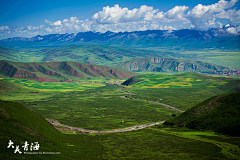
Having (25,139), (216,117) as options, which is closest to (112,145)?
(25,139)

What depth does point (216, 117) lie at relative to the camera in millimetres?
118500

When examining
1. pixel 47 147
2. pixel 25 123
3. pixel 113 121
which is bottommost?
pixel 113 121

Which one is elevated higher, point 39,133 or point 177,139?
point 39,133

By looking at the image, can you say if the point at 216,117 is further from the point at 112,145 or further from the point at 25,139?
the point at 25,139

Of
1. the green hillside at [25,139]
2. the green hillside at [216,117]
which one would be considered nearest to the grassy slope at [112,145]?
the green hillside at [25,139]

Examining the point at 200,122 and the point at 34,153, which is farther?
the point at 200,122

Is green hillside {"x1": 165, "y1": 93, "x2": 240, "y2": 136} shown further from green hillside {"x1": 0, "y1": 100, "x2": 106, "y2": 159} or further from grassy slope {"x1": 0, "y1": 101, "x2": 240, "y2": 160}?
green hillside {"x1": 0, "y1": 100, "x2": 106, "y2": 159}

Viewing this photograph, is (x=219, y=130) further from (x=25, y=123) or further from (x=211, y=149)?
(x=25, y=123)

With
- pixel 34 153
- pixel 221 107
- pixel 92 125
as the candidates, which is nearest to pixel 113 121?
pixel 92 125

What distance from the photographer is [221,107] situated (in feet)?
417

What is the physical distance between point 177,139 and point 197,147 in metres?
17.1

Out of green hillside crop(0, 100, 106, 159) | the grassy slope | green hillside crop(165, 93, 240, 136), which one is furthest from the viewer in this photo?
green hillside crop(165, 93, 240, 136)

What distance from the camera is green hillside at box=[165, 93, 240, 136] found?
10400 centimetres

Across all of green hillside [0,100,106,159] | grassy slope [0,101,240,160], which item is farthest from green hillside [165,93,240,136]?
green hillside [0,100,106,159]
